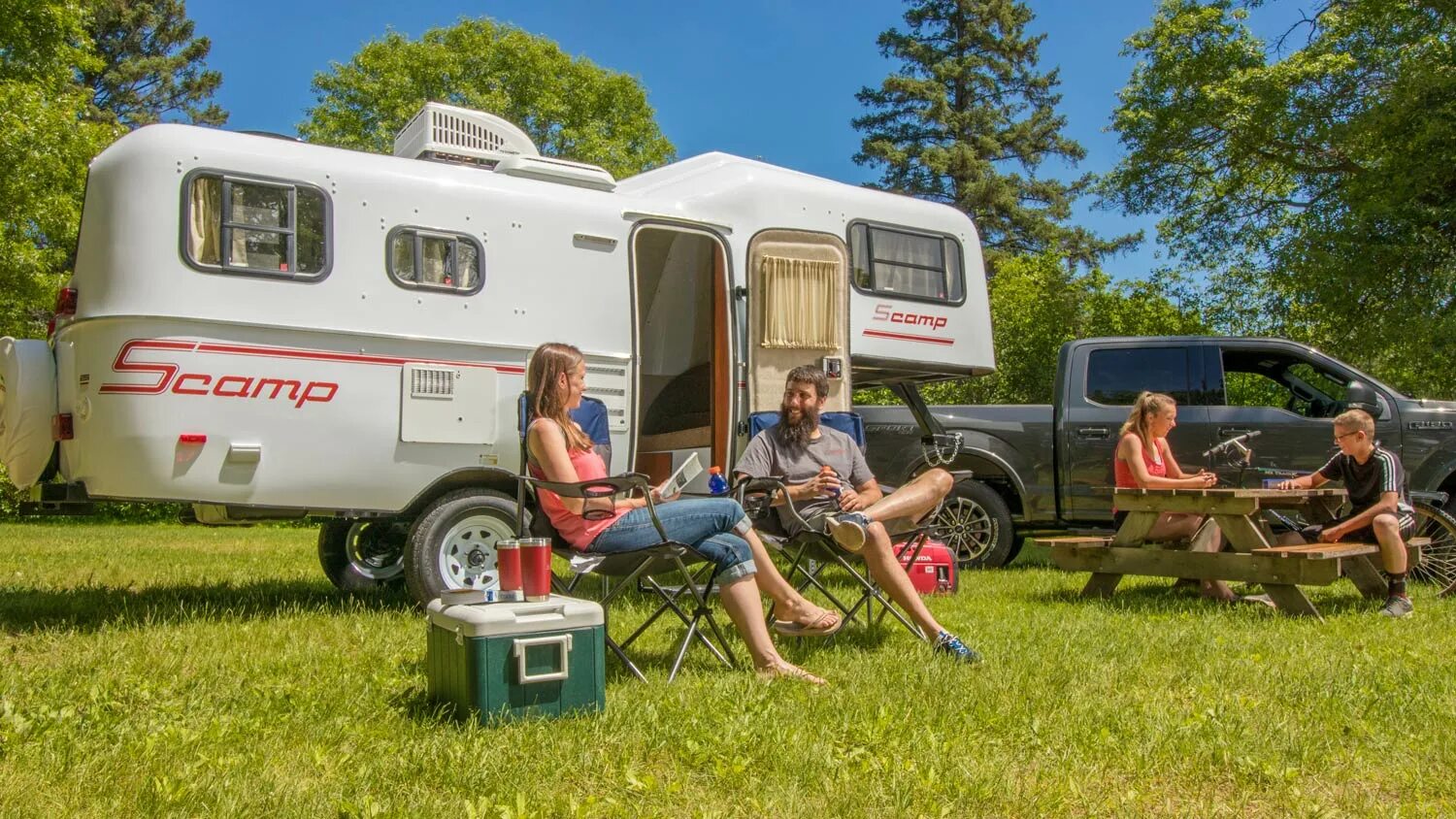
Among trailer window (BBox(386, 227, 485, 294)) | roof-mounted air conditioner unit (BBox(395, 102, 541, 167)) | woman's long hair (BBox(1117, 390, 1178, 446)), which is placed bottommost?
woman's long hair (BBox(1117, 390, 1178, 446))

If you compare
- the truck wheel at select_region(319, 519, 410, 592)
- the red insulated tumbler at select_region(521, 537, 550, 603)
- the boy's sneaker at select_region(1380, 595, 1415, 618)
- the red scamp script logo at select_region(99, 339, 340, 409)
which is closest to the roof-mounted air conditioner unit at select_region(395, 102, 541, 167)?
the red scamp script logo at select_region(99, 339, 340, 409)

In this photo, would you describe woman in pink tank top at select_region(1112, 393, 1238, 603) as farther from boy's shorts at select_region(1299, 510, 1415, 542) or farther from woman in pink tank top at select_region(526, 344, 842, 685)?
woman in pink tank top at select_region(526, 344, 842, 685)

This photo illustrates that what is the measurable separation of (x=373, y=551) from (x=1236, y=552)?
4.76 m

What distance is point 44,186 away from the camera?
46.1 ft

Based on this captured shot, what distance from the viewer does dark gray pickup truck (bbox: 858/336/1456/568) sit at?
725 centimetres

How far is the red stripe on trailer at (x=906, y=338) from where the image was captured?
23.2 ft

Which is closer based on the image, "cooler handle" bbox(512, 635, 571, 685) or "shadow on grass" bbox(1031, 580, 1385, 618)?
"cooler handle" bbox(512, 635, 571, 685)

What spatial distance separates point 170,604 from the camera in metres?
5.79

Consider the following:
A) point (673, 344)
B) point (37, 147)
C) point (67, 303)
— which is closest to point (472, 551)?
point (67, 303)

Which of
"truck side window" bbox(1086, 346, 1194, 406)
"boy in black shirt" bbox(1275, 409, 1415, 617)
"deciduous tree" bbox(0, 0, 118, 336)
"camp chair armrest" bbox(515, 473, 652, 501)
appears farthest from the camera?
"deciduous tree" bbox(0, 0, 118, 336)

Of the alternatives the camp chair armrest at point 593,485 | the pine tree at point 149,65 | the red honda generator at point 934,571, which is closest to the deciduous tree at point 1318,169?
the red honda generator at point 934,571

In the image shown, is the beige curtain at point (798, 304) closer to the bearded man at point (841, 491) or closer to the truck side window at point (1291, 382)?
the bearded man at point (841, 491)

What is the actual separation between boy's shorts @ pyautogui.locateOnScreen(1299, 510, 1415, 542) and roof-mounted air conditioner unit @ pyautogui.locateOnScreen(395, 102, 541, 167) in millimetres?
4813

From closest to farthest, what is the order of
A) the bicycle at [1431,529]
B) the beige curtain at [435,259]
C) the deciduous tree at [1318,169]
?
the beige curtain at [435,259]
the bicycle at [1431,529]
the deciduous tree at [1318,169]
